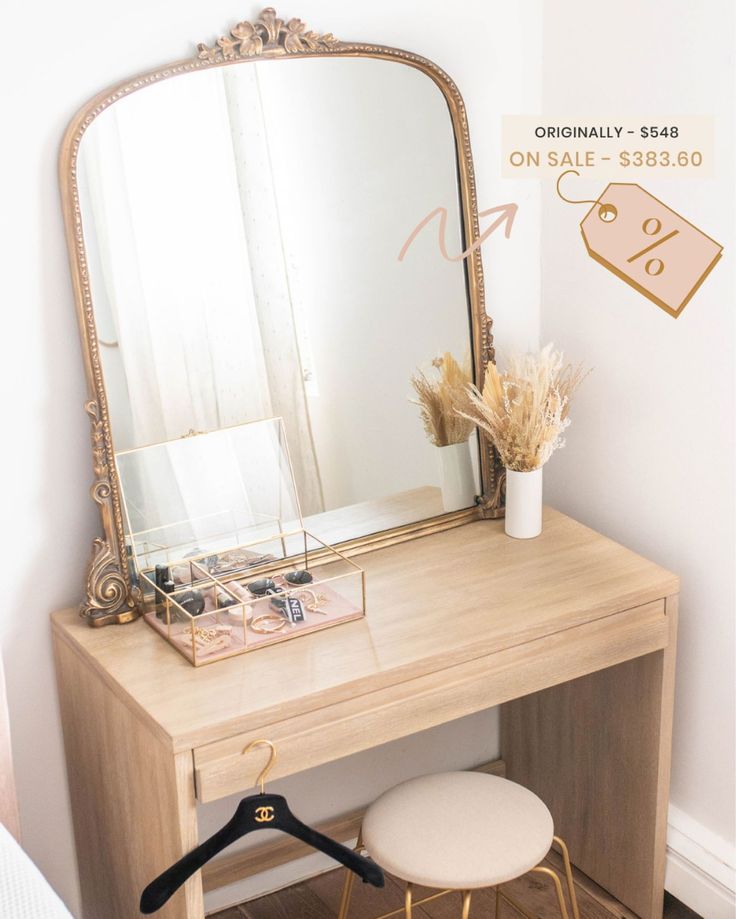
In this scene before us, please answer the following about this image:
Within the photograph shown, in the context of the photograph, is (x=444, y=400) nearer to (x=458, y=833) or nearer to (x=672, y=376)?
(x=672, y=376)

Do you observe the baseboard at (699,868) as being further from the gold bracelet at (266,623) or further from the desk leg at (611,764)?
the gold bracelet at (266,623)

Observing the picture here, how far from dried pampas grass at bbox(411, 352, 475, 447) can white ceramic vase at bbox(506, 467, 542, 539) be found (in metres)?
0.14

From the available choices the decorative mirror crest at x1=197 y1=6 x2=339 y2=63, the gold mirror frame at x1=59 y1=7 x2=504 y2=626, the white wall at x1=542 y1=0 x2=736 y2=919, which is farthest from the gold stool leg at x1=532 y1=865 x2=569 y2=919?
the decorative mirror crest at x1=197 y1=6 x2=339 y2=63

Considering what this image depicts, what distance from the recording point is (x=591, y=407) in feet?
7.11

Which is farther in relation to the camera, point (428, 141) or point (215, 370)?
point (428, 141)

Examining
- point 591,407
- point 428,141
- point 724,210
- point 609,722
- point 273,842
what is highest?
point 428,141

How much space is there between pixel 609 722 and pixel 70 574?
40.9 inches

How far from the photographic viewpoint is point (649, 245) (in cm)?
195

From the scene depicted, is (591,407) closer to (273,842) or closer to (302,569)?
(302,569)

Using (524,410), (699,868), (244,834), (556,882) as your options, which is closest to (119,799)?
(244,834)

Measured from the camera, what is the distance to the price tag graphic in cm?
187

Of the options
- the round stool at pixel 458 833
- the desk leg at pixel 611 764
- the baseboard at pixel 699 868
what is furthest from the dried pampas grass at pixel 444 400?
the baseboard at pixel 699 868

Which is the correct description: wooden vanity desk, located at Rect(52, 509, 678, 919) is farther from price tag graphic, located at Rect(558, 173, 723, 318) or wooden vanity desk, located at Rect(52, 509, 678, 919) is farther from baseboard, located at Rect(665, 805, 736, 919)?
price tag graphic, located at Rect(558, 173, 723, 318)

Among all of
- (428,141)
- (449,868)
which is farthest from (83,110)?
(449,868)
